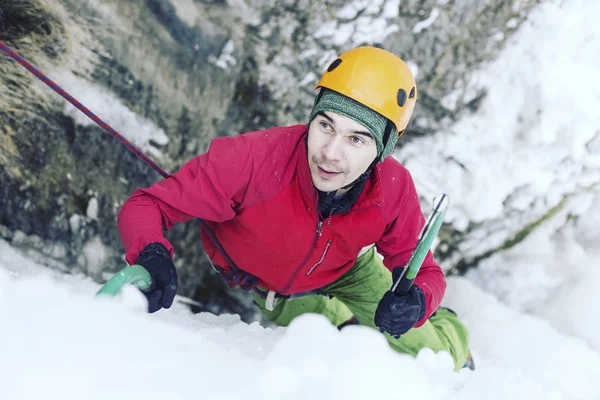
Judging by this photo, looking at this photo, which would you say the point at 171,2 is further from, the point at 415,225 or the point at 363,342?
the point at 363,342

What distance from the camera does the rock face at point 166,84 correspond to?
8.38ft

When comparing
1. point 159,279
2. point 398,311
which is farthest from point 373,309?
point 159,279

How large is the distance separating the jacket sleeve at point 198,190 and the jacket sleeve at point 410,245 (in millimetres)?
735

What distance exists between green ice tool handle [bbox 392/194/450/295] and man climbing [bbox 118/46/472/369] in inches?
2.7

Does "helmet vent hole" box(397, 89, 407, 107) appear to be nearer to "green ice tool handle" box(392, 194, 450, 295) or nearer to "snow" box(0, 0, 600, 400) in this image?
"green ice tool handle" box(392, 194, 450, 295)

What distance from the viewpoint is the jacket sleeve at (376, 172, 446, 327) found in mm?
2301

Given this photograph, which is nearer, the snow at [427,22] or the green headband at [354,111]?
the green headband at [354,111]

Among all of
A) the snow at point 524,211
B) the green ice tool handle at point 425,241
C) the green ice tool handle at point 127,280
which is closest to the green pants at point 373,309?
the snow at point 524,211

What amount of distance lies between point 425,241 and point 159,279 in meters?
0.95

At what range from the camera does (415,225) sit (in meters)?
2.40

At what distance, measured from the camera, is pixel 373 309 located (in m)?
2.93

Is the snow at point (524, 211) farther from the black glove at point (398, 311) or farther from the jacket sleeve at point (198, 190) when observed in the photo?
the jacket sleeve at point (198, 190)

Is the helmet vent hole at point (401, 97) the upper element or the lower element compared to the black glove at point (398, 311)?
upper

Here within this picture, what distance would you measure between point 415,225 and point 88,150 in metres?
1.78
